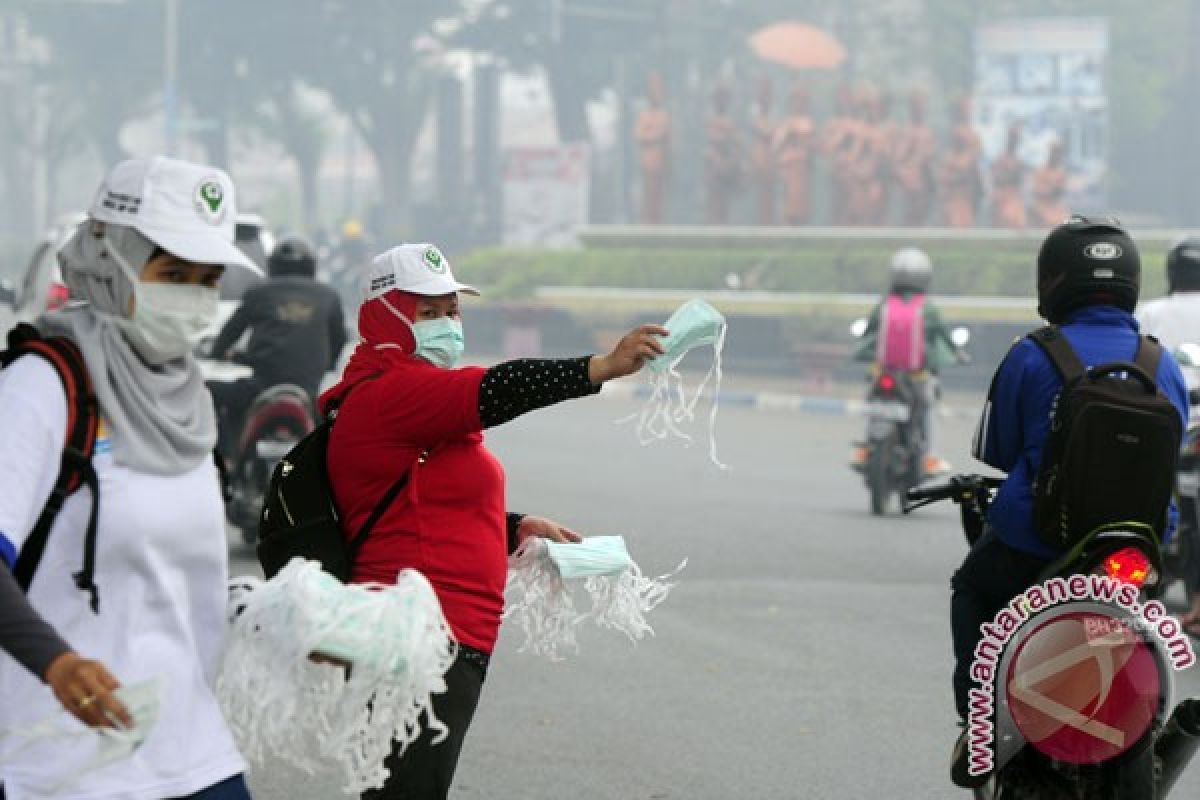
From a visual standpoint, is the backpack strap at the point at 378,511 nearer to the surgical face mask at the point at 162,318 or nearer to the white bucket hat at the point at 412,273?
the white bucket hat at the point at 412,273

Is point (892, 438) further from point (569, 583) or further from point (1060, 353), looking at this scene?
point (569, 583)

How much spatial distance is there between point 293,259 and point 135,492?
967 cm

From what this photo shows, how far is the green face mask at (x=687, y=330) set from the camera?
15.7 ft

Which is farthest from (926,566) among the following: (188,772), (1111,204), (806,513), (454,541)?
(1111,204)

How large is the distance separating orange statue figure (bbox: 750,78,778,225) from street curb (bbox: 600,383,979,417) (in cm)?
1180

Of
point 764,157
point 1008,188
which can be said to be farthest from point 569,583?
point 764,157

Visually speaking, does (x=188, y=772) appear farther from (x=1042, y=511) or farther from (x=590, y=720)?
(x=590, y=720)

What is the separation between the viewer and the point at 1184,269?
35.9 ft

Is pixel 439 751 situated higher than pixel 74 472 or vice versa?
pixel 74 472

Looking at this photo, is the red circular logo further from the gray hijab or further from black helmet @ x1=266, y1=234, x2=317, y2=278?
black helmet @ x1=266, y1=234, x2=317, y2=278

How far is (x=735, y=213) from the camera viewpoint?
172 feet

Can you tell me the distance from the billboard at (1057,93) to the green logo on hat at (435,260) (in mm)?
41474

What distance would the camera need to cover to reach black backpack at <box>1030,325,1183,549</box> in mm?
5645

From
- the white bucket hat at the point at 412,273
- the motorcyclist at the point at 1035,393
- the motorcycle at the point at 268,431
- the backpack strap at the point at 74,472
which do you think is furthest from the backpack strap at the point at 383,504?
the motorcycle at the point at 268,431
